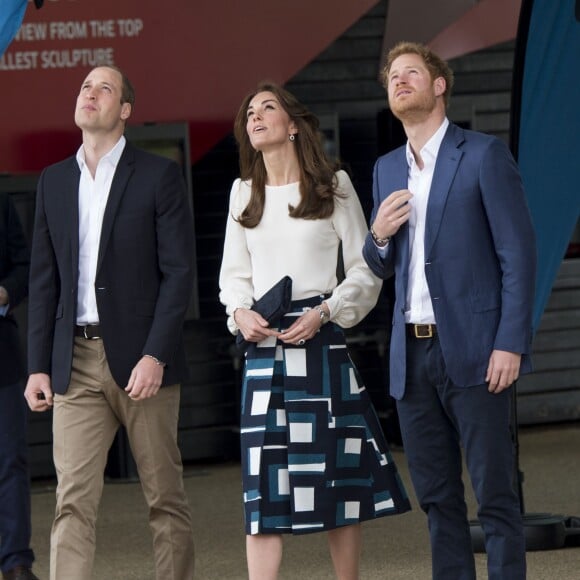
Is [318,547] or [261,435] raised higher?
[261,435]

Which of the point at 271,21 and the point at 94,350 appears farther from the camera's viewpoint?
the point at 271,21

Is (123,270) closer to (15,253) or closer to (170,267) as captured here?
(170,267)

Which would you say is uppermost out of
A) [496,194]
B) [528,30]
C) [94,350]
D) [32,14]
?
[32,14]

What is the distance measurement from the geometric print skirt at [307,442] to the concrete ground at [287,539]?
44.6 inches

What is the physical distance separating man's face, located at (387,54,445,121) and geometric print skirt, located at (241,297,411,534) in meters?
0.72

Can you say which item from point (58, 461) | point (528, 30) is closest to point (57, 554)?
point (58, 461)

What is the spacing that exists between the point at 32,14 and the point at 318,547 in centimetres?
367

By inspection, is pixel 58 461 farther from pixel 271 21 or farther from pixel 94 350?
pixel 271 21

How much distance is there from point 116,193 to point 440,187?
1.07m

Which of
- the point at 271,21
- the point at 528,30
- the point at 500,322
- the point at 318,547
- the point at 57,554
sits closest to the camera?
the point at 500,322

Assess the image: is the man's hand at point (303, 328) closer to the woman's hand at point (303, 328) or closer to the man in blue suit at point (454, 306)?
the woman's hand at point (303, 328)

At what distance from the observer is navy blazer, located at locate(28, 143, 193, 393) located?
4543mm

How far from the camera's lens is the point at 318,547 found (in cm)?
632

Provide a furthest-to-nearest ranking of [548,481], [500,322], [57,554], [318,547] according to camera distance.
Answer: [548,481] < [318,547] < [57,554] < [500,322]
